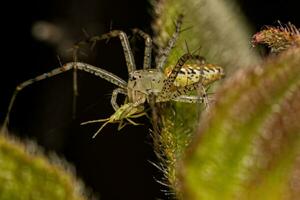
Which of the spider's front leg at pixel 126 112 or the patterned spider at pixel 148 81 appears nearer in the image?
the patterned spider at pixel 148 81

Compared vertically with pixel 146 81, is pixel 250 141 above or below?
below

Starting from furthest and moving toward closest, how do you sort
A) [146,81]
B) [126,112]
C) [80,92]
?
[80,92] < [146,81] < [126,112]

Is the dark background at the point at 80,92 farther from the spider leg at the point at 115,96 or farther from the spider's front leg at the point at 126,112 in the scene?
the spider's front leg at the point at 126,112

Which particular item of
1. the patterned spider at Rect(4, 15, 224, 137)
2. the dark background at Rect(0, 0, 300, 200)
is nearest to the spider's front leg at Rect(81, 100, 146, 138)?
the patterned spider at Rect(4, 15, 224, 137)

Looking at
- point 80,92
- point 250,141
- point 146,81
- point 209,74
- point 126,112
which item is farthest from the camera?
point 80,92

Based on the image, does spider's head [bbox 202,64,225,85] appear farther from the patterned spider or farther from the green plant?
the green plant

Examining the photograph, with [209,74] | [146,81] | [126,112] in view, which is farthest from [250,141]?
[146,81]

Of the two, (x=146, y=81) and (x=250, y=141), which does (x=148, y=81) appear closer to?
(x=146, y=81)

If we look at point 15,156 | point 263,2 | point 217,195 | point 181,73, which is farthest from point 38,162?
point 263,2

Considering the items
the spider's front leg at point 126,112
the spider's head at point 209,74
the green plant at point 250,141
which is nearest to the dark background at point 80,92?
the spider's front leg at point 126,112

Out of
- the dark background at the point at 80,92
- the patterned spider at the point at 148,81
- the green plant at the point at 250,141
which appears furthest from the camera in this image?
the dark background at the point at 80,92
